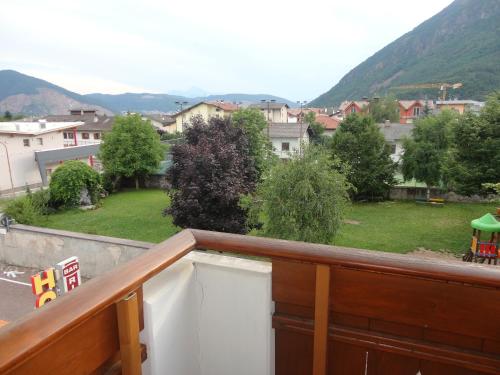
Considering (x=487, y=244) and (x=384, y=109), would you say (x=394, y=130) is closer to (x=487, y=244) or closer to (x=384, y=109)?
(x=384, y=109)

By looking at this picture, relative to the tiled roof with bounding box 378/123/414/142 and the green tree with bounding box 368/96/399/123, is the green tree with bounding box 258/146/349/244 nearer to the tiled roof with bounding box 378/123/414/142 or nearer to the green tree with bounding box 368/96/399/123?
the tiled roof with bounding box 378/123/414/142

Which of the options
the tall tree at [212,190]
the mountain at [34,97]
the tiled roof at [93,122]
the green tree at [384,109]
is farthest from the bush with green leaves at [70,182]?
the mountain at [34,97]

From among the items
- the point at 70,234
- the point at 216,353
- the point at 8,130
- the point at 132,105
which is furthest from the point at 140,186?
the point at 132,105

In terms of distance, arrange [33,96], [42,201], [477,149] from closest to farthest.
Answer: [477,149]
[42,201]
[33,96]

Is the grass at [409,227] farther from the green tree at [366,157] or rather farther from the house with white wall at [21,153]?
the house with white wall at [21,153]

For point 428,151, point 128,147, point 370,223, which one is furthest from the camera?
point 128,147

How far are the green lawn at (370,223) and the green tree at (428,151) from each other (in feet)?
5.69

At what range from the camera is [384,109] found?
45.4 metres

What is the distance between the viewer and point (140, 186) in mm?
22922

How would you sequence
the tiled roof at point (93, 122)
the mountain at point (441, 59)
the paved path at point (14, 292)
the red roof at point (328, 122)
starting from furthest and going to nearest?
the mountain at point (441, 59) < the tiled roof at point (93, 122) < the red roof at point (328, 122) < the paved path at point (14, 292)

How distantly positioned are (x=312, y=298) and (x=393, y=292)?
9.7 inches

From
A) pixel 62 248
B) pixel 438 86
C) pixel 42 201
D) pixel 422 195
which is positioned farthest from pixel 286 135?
pixel 438 86

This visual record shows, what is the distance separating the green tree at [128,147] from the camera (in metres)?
20.8

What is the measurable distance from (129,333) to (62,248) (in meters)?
8.35
